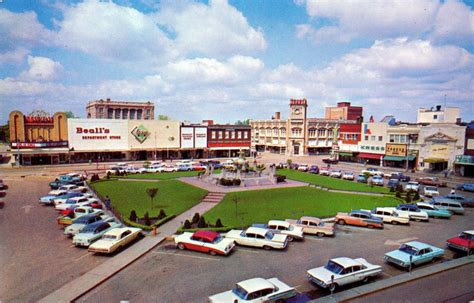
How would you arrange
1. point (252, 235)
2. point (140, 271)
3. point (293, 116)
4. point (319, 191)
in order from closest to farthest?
point (140, 271), point (252, 235), point (319, 191), point (293, 116)

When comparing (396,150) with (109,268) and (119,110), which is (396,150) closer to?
(109,268)

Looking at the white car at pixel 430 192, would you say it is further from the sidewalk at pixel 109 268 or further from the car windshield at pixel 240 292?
the car windshield at pixel 240 292

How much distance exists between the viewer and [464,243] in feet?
67.2

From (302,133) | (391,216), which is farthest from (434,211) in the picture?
(302,133)

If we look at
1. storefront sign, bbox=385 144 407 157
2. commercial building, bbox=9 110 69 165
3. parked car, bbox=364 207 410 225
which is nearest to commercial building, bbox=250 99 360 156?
storefront sign, bbox=385 144 407 157

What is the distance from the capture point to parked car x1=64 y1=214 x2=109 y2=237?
73.1 ft

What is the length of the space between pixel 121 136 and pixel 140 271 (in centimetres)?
6120

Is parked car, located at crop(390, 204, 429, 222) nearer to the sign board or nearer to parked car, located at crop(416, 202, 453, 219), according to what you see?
parked car, located at crop(416, 202, 453, 219)

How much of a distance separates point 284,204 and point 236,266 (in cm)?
1564

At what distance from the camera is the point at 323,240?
74.4 ft

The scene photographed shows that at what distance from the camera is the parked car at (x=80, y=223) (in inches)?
877

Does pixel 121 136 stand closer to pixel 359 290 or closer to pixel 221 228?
pixel 221 228

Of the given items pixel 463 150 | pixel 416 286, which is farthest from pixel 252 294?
pixel 463 150

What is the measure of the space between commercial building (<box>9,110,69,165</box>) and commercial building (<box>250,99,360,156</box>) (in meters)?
62.3
